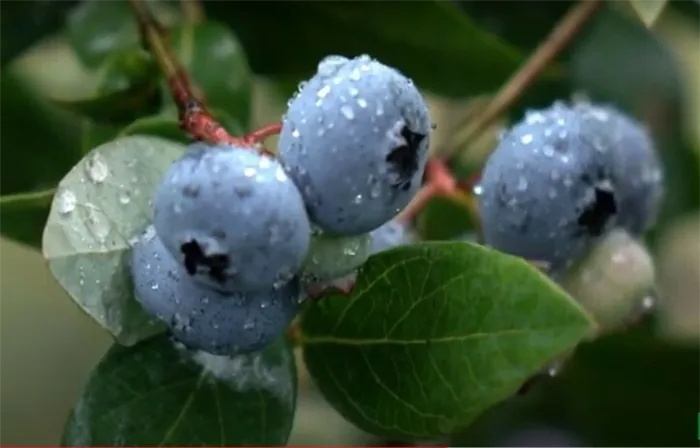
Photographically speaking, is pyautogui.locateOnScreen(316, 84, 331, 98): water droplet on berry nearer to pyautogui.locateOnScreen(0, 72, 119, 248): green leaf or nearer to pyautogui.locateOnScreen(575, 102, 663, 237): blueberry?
pyautogui.locateOnScreen(575, 102, 663, 237): blueberry

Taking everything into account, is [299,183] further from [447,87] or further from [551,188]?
[447,87]

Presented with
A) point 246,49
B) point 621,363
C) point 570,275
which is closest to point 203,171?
point 570,275

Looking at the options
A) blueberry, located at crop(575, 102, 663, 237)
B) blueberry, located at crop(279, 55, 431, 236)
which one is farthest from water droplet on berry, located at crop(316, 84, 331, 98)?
blueberry, located at crop(575, 102, 663, 237)

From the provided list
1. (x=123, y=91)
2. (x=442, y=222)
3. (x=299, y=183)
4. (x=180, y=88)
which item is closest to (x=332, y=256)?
(x=299, y=183)

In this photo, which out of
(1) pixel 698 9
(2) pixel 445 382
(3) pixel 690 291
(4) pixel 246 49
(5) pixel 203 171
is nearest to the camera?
(5) pixel 203 171

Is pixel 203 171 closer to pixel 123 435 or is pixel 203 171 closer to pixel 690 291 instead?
pixel 123 435

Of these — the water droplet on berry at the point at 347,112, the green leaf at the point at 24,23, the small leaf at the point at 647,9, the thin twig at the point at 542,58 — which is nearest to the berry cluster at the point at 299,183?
the water droplet on berry at the point at 347,112
